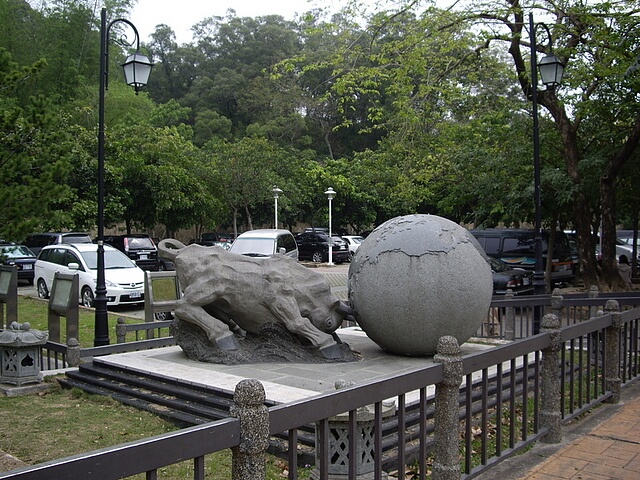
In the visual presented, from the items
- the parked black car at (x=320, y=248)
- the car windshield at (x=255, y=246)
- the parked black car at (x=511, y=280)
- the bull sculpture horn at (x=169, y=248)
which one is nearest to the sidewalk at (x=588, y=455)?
the bull sculpture horn at (x=169, y=248)

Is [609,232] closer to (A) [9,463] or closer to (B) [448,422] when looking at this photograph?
(B) [448,422]

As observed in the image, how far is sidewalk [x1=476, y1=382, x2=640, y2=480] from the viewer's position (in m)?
5.01

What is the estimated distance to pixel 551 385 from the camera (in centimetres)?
562

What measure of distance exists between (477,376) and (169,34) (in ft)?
213

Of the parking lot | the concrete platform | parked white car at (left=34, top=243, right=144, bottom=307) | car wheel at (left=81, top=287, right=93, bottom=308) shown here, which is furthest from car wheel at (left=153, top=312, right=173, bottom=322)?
the concrete platform

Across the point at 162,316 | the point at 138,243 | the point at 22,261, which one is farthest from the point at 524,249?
the point at 22,261

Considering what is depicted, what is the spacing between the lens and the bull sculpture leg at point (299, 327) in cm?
841

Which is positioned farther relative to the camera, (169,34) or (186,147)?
(169,34)

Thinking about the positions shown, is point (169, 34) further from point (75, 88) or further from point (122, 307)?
point (122, 307)

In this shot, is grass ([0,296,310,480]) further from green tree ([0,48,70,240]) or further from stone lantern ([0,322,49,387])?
green tree ([0,48,70,240])

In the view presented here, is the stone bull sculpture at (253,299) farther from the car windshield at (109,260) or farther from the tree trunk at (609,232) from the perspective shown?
the tree trunk at (609,232)

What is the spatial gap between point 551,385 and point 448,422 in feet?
6.00

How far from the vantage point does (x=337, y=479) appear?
4664 mm

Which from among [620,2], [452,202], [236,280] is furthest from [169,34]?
[236,280]
